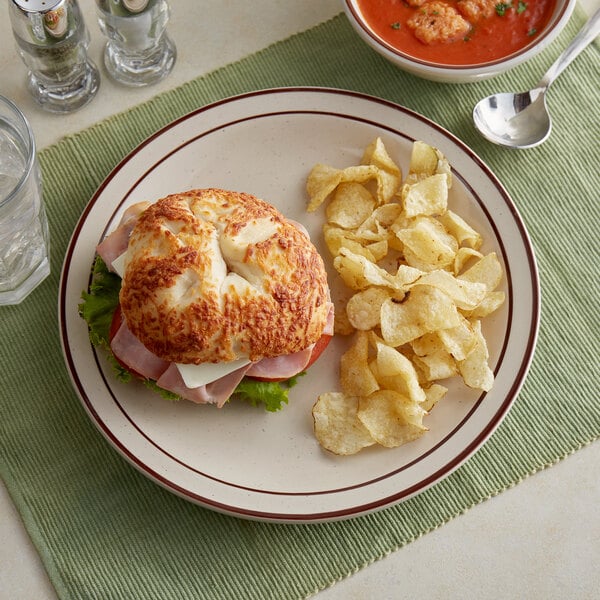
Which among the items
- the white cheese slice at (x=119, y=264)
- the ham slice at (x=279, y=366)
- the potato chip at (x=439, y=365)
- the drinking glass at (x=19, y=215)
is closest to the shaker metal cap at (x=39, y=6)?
the drinking glass at (x=19, y=215)

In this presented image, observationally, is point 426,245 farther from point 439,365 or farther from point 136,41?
point 136,41

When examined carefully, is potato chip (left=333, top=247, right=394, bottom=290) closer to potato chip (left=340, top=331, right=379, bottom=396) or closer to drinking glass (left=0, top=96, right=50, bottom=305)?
potato chip (left=340, top=331, right=379, bottom=396)

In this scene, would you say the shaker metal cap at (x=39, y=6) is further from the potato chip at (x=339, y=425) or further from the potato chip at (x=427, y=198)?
the potato chip at (x=339, y=425)

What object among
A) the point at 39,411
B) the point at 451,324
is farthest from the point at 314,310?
the point at 39,411

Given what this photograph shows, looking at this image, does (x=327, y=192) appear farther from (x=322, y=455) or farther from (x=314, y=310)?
(x=322, y=455)

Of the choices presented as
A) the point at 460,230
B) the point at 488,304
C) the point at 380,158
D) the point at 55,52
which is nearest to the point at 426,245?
the point at 460,230

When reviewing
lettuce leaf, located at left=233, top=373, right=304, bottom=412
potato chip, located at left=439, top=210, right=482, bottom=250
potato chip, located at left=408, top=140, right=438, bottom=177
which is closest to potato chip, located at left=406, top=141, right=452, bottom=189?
potato chip, located at left=408, top=140, right=438, bottom=177
